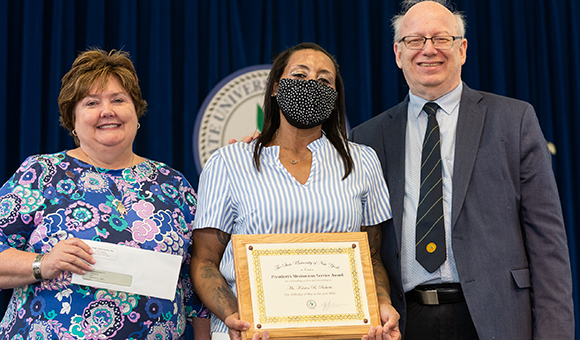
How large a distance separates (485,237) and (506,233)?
0.08 m

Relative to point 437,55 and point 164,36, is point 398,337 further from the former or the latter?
point 164,36

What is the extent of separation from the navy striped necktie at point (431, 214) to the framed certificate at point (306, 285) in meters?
0.33

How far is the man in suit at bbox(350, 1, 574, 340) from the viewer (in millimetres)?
1692

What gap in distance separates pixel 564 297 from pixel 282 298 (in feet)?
3.07

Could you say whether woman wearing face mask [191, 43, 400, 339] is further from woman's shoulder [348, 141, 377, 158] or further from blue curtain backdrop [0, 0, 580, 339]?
blue curtain backdrop [0, 0, 580, 339]

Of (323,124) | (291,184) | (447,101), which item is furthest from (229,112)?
(291,184)

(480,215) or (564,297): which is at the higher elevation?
(480,215)

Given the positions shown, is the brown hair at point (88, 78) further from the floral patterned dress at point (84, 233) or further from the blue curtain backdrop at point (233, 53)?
the blue curtain backdrop at point (233, 53)

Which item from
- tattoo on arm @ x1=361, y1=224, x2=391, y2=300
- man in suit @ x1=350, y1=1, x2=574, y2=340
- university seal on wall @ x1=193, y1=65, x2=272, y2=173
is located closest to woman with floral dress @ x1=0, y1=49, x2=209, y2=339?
tattoo on arm @ x1=361, y1=224, x2=391, y2=300

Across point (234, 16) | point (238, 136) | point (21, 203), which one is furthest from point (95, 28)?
point (21, 203)

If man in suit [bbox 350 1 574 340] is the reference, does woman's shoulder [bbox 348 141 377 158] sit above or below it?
above

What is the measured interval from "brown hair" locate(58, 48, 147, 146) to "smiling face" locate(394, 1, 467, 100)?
3.21 ft

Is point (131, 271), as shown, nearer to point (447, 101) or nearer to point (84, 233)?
point (84, 233)

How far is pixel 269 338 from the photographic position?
1342 mm
